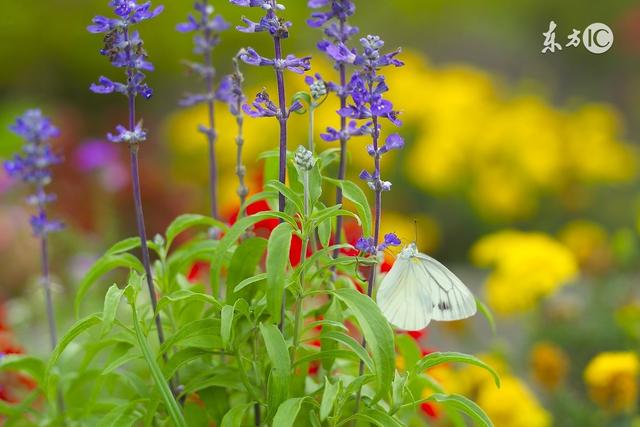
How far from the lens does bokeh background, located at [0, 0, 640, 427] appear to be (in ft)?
9.99

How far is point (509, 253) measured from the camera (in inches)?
124

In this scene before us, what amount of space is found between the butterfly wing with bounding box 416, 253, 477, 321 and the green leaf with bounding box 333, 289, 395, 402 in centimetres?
16

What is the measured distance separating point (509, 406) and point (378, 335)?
1329mm

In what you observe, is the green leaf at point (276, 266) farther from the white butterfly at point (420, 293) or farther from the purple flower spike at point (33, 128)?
the purple flower spike at point (33, 128)

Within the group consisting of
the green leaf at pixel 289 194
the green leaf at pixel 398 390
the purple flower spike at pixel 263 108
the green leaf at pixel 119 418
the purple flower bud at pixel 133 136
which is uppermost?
the purple flower spike at pixel 263 108

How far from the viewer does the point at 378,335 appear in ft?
4.55

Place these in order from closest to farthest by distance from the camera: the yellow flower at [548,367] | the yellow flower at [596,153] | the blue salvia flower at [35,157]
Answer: the blue salvia flower at [35,157], the yellow flower at [548,367], the yellow flower at [596,153]

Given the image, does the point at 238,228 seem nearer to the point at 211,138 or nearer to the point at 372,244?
the point at 372,244

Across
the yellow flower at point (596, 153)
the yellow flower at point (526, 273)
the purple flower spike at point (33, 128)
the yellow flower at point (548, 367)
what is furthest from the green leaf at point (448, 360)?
the yellow flower at point (596, 153)

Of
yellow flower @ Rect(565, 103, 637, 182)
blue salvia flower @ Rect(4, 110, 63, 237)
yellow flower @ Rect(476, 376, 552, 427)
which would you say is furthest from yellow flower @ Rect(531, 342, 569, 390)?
yellow flower @ Rect(565, 103, 637, 182)

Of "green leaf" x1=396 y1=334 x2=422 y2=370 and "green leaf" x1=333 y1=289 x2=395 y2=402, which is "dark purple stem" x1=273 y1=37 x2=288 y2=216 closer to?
"green leaf" x1=333 y1=289 x2=395 y2=402

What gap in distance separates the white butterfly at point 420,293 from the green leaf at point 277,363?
0.17m

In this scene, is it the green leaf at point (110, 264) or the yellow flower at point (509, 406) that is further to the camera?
the yellow flower at point (509, 406)

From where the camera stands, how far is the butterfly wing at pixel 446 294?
5.00ft
